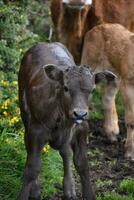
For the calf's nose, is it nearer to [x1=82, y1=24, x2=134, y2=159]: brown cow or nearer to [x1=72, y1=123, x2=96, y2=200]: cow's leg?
[x1=72, y1=123, x2=96, y2=200]: cow's leg

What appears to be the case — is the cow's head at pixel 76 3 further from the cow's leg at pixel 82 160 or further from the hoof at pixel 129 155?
the cow's leg at pixel 82 160

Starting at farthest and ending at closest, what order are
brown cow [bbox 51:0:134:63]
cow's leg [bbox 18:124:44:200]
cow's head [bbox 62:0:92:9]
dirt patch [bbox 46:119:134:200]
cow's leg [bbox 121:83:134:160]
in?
1. brown cow [bbox 51:0:134:63]
2. cow's head [bbox 62:0:92:9]
3. cow's leg [bbox 121:83:134:160]
4. dirt patch [bbox 46:119:134:200]
5. cow's leg [bbox 18:124:44:200]

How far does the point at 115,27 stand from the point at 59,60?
2818 millimetres

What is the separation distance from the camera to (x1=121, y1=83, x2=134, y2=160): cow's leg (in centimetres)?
841

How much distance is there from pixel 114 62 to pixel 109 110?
0.98 meters

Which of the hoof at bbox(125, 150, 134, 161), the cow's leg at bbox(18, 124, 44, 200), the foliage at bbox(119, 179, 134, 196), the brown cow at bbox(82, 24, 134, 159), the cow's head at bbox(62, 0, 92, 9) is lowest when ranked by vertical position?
the foliage at bbox(119, 179, 134, 196)

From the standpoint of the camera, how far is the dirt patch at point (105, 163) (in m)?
7.59

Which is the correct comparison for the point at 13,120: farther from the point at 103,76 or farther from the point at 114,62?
the point at 103,76

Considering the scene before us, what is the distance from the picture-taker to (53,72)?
5.99 m

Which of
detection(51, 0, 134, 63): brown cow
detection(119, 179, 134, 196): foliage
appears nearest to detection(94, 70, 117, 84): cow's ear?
detection(119, 179, 134, 196): foliage

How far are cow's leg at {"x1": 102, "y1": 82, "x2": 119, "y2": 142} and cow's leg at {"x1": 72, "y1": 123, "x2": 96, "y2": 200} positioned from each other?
291 centimetres

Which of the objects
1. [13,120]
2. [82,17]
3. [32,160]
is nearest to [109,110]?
[82,17]

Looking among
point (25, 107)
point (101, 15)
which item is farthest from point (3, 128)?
point (101, 15)

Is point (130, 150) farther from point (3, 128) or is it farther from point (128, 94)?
point (3, 128)
